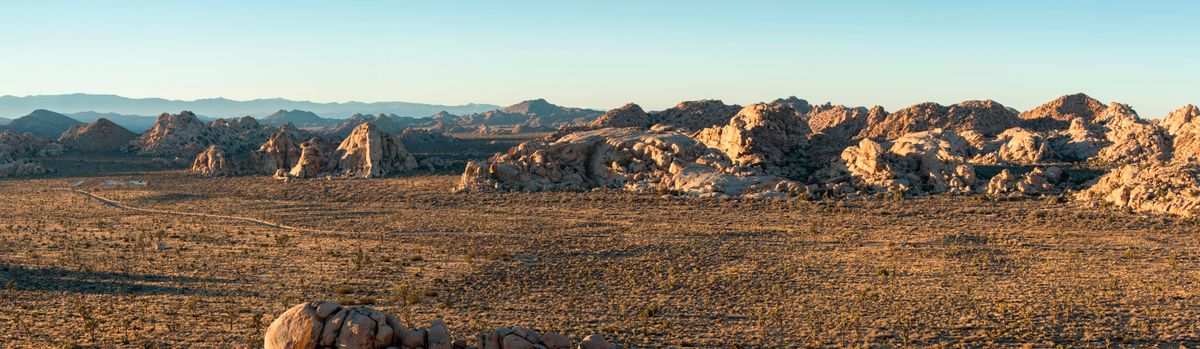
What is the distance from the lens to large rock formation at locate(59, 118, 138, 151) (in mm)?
126250

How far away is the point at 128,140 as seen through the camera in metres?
131

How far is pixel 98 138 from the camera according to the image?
422ft

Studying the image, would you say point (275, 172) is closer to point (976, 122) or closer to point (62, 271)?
point (62, 271)

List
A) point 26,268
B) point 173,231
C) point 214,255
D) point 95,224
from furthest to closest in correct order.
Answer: point 95,224 < point 173,231 < point 214,255 < point 26,268

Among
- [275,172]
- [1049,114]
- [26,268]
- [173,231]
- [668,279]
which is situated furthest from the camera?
[1049,114]

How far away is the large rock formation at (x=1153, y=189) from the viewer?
5250 centimetres

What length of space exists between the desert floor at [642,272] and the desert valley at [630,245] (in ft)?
0.64

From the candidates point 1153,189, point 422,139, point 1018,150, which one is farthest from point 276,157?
point 1153,189

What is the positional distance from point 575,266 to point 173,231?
3080 centimetres

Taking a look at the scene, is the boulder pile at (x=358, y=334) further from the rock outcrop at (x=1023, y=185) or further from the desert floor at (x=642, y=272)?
the rock outcrop at (x=1023, y=185)

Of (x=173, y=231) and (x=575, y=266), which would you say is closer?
(x=575, y=266)

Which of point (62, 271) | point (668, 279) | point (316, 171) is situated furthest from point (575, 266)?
point (316, 171)

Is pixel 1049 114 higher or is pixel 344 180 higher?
pixel 1049 114

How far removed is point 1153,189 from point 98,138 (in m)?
146
